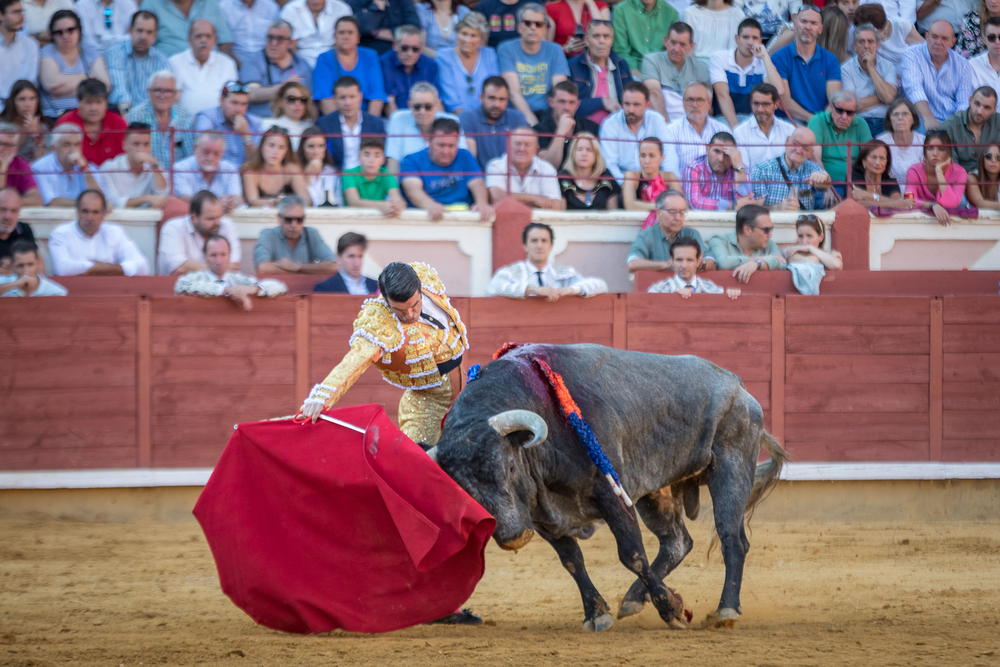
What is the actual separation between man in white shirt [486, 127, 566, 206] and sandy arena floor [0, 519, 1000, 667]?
7.58ft

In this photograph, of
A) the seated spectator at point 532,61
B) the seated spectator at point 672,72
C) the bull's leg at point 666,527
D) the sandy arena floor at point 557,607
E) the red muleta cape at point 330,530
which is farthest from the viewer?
the seated spectator at point 672,72

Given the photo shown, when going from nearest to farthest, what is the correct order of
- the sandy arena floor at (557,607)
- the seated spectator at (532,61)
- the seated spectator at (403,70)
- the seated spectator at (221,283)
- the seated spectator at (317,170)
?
the sandy arena floor at (557,607) → the seated spectator at (221,283) → the seated spectator at (317,170) → the seated spectator at (403,70) → the seated spectator at (532,61)

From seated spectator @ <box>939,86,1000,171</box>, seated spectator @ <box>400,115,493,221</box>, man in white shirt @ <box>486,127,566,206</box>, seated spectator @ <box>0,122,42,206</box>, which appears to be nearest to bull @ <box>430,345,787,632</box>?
man in white shirt @ <box>486,127,566,206</box>

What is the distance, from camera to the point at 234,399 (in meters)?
6.04

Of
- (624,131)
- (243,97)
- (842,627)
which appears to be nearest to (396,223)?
(243,97)

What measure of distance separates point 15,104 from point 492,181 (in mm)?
3116

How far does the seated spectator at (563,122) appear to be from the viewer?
703 cm

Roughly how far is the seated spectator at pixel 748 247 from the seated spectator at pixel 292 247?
251cm

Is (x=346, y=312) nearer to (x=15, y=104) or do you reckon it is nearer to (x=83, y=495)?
(x=83, y=495)

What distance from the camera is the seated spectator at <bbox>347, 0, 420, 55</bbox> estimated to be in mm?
7527

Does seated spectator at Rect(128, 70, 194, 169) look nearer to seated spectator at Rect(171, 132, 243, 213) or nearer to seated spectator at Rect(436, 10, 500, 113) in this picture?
seated spectator at Rect(171, 132, 243, 213)

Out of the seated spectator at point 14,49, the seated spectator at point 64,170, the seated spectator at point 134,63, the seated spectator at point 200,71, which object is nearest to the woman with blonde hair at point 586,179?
the seated spectator at point 200,71

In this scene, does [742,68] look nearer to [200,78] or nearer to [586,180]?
[586,180]

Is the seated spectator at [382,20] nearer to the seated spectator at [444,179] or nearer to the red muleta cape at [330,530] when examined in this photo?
the seated spectator at [444,179]
